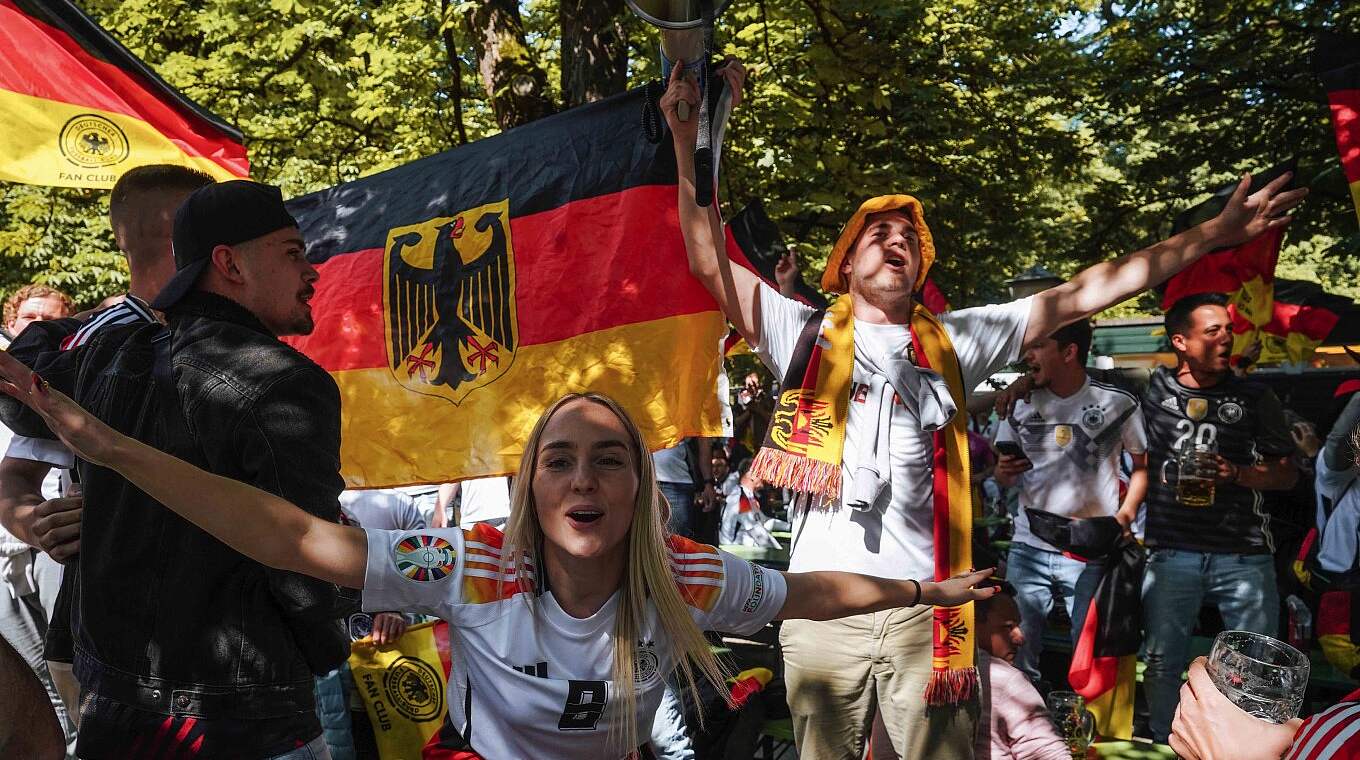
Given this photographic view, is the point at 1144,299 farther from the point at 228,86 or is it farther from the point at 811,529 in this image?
the point at 811,529

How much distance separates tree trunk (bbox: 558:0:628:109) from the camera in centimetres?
683

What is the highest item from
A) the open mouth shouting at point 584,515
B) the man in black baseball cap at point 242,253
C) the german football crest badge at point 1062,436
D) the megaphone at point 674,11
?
the megaphone at point 674,11

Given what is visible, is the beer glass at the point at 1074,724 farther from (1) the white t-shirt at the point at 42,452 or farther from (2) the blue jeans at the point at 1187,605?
(1) the white t-shirt at the point at 42,452

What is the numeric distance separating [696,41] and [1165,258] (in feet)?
5.65

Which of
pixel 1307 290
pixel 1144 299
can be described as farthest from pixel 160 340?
pixel 1144 299

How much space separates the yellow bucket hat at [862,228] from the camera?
407cm

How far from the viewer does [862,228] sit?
4.13 m

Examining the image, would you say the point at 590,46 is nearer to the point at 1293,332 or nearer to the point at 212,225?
the point at 212,225

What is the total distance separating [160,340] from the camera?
2607mm

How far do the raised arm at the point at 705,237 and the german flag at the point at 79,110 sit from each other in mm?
2741

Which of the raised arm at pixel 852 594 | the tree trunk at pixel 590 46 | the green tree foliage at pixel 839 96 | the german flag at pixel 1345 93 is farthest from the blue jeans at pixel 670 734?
the green tree foliage at pixel 839 96

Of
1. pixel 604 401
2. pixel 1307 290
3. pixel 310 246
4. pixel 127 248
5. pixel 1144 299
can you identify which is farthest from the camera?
pixel 1144 299

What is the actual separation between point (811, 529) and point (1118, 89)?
10.2 metres

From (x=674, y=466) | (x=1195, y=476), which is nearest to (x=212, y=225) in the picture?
(x=1195, y=476)
